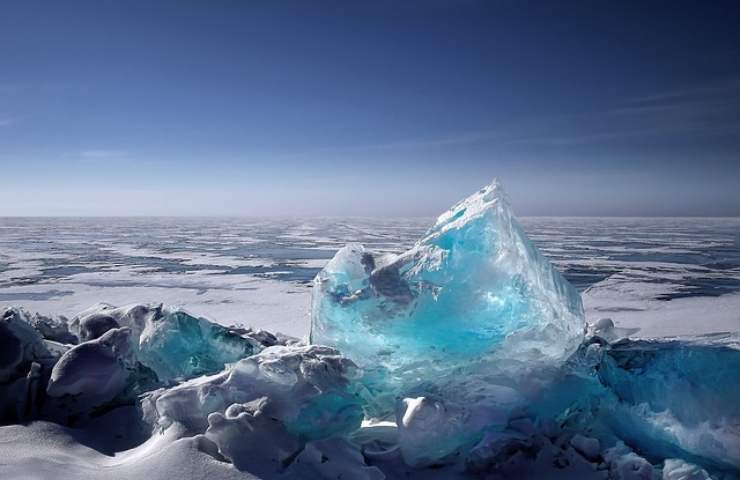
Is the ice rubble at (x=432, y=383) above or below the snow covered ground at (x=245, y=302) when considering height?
above

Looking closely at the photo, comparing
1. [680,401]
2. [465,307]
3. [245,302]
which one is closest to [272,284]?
[245,302]

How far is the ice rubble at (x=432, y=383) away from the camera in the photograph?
2.22 m

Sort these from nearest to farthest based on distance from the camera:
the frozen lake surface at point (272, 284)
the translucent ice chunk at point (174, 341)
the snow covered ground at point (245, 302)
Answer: the snow covered ground at point (245, 302), the translucent ice chunk at point (174, 341), the frozen lake surface at point (272, 284)

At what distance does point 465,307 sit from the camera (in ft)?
9.02

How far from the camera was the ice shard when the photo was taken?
269 cm

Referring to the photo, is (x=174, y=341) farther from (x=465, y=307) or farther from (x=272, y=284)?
(x=272, y=284)

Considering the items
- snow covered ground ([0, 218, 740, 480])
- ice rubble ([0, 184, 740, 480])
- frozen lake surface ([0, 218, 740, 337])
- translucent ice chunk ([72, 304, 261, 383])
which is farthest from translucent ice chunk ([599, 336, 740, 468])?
frozen lake surface ([0, 218, 740, 337])

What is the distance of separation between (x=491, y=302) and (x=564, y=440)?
2.64 ft

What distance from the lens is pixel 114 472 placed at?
1.96 metres

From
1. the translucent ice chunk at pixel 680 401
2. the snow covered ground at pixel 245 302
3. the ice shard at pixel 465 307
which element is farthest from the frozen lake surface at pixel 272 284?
the translucent ice chunk at pixel 680 401

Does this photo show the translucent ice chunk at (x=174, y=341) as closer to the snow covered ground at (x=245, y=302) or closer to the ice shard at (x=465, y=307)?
the snow covered ground at (x=245, y=302)

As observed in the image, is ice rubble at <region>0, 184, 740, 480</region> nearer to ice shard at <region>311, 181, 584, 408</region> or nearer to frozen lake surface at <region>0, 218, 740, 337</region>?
ice shard at <region>311, 181, 584, 408</region>

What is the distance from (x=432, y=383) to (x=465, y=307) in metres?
0.47

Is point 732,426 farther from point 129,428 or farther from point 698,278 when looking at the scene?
point 698,278
